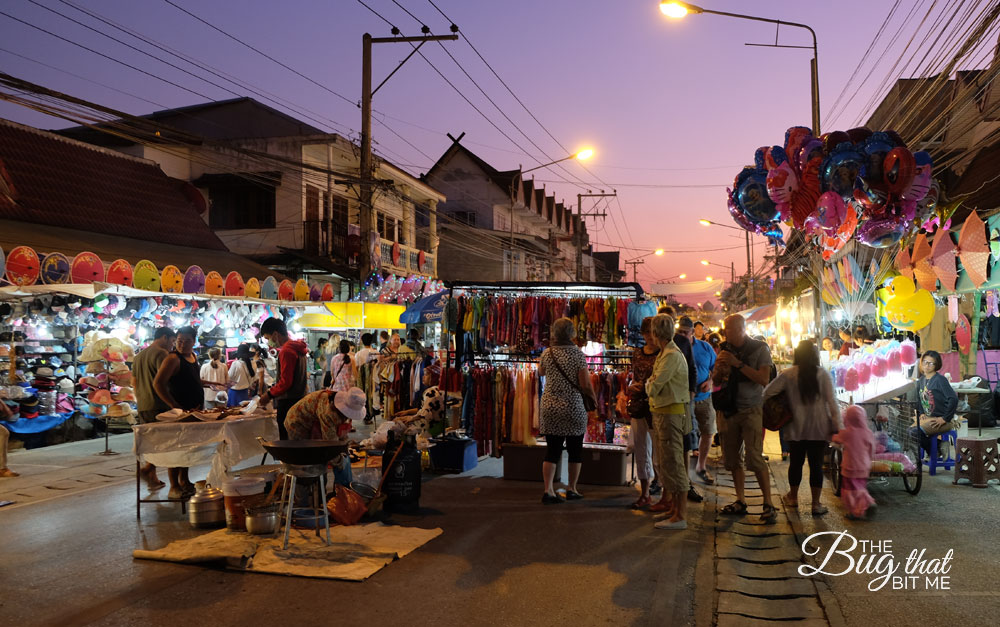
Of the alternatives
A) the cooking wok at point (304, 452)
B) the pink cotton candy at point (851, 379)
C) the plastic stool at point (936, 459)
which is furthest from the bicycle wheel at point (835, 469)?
the cooking wok at point (304, 452)

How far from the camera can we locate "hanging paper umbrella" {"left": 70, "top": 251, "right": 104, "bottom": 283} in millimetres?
11477

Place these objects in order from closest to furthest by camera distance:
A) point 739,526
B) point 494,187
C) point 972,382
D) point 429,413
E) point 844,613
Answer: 1. point 844,613
2. point 739,526
3. point 429,413
4. point 972,382
5. point 494,187

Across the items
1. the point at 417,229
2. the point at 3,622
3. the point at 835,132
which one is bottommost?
the point at 3,622

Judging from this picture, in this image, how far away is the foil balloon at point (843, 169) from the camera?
7.32 meters

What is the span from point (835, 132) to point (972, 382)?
597cm

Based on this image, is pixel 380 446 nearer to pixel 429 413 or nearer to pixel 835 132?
pixel 429 413

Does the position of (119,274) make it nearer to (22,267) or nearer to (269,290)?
(22,267)

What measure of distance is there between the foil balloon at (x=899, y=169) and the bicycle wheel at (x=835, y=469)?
2.94 m

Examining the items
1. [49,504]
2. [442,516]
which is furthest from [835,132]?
[49,504]

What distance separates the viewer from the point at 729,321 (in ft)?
23.9

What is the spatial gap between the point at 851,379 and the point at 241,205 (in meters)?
20.4

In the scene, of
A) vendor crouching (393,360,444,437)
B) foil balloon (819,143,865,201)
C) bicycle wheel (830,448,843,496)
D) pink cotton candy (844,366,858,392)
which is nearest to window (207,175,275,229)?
vendor crouching (393,360,444,437)

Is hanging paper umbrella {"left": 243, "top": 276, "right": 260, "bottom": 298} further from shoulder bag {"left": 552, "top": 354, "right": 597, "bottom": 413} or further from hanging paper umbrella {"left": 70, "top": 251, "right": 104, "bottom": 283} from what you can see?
shoulder bag {"left": 552, "top": 354, "right": 597, "bottom": 413}

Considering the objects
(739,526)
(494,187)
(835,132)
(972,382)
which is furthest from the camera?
(494,187)
